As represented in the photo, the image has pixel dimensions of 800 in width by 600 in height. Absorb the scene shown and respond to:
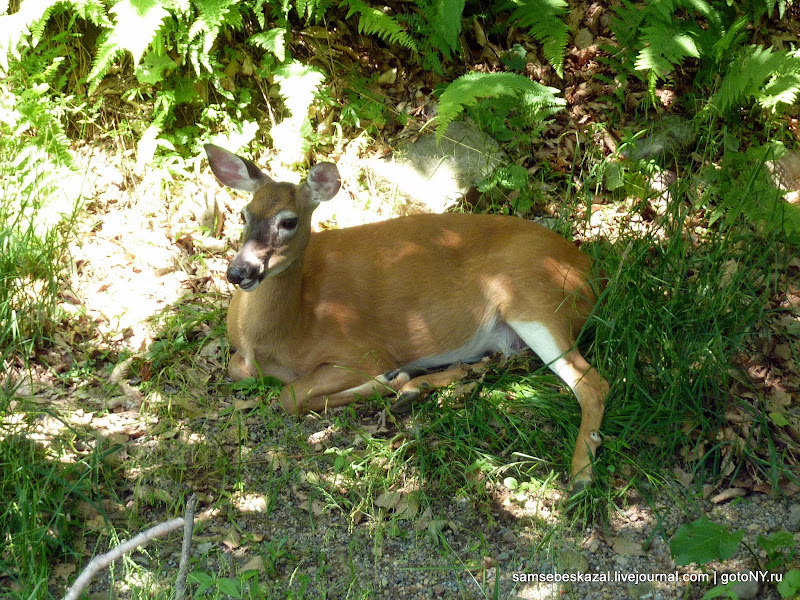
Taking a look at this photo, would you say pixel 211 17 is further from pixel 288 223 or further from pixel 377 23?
pixel 288 223

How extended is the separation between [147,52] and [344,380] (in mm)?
2880

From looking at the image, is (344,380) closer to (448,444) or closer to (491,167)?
Result: (448,444)

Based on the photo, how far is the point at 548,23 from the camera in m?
6.24

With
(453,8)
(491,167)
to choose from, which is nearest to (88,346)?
(491,167)

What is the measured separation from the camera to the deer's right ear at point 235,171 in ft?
15.4

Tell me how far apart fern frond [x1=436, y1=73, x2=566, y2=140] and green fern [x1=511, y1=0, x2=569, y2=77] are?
463 millimetres

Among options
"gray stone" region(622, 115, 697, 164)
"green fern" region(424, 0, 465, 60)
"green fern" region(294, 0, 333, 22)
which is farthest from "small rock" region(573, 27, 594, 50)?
"green fern" region(294, 0, 333, 22)

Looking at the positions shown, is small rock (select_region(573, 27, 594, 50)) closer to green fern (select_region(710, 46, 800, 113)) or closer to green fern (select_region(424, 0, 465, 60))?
green fern (select_region(424, 0, 465, 60))

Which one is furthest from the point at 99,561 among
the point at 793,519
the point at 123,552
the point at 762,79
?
the point at 762,79

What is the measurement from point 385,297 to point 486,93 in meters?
1.60

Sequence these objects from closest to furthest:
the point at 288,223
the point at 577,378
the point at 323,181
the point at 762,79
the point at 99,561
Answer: the point at 99,561, the point at 577,378, the point at 288,223, the point at 323,181, the point at 762,79

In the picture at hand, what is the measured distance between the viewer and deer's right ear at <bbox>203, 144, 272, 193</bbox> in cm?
470

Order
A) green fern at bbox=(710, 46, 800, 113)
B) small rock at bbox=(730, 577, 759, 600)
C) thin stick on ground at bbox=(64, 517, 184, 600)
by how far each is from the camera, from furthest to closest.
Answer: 1. green fern at bbox=(710, 46, 800, 113)
2. small rock at bbox=(730, 577, 759, 600)
3. thin stick on ground at bbox=(64, 517, 184, 600)

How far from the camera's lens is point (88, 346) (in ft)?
16.1
